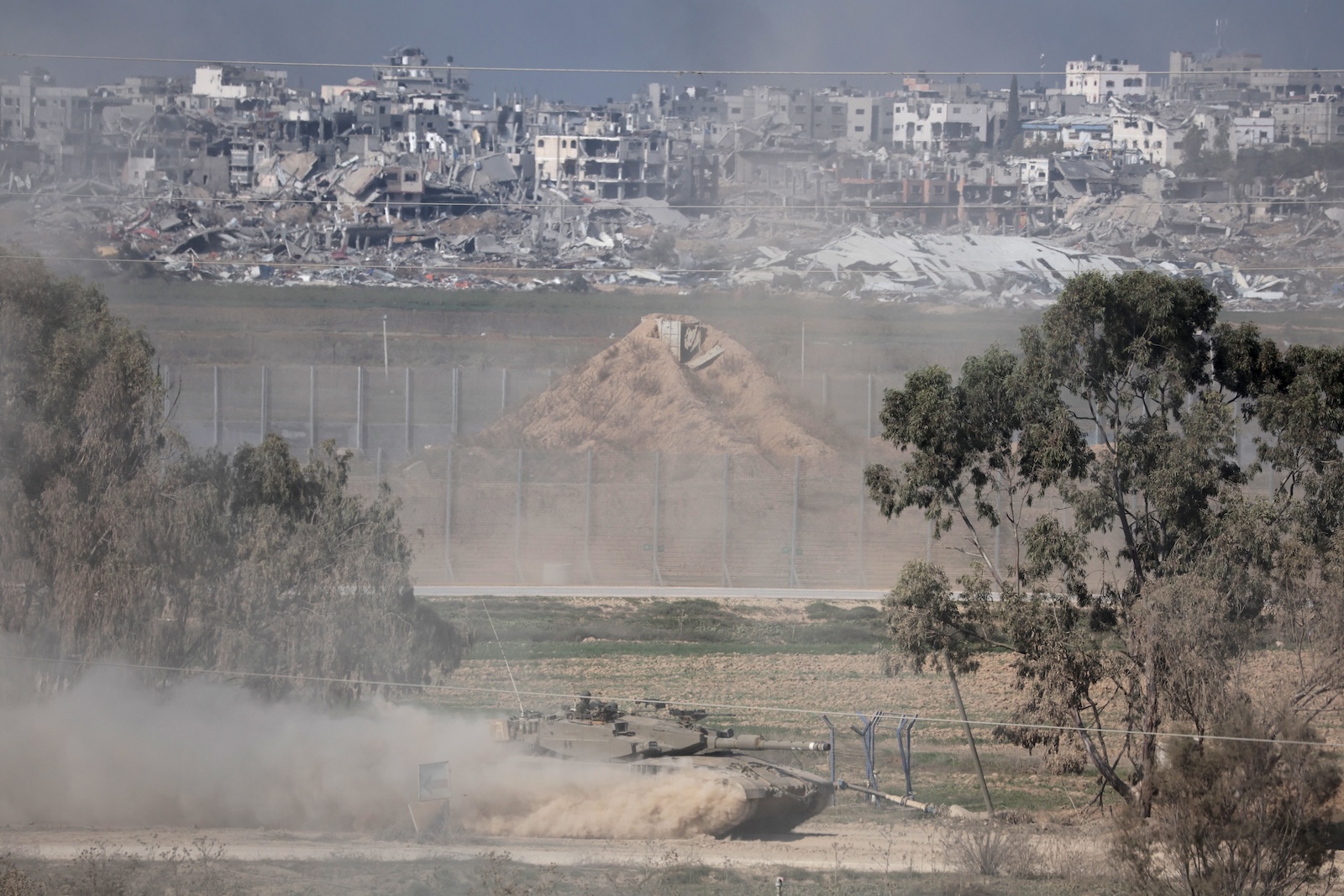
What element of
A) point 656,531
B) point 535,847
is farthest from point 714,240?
point 535,847

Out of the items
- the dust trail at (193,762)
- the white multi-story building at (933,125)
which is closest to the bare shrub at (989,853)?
the dust trail at (193,762)

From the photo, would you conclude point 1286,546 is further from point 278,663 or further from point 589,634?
point 589,634

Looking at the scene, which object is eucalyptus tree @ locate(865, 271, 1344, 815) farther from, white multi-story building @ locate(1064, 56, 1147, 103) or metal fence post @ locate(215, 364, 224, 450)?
white multi-story building @ locate(1064, 56, 1147, 103)

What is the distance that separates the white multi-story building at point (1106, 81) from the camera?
114m

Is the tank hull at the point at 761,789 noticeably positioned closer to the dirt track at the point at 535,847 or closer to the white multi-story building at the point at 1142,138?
the dirt track at the point at 535,847

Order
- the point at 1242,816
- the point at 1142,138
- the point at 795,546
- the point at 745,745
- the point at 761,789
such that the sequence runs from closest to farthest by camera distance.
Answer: the point at 1242,816 < the point at 761,789 < the point at 745,745 < the point at 795,546 < the point at 1142,138

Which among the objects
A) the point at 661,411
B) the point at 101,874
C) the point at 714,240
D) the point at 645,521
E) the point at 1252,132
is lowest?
the point at 101,874

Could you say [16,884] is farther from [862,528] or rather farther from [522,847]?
[862,528]

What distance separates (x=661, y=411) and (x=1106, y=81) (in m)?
72.0

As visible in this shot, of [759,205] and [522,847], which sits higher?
[759,205]

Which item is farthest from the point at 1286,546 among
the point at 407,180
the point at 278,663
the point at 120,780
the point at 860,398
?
the point at 407,180

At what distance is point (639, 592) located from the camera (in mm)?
47719

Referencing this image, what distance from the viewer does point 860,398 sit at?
7731 cm

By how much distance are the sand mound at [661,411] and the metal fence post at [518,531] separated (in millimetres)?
10776
